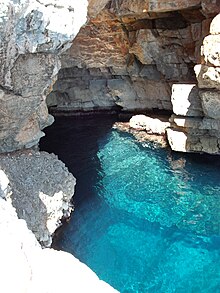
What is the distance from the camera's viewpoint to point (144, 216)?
12828 millimetres

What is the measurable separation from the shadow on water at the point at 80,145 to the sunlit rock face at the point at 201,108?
4.36 m

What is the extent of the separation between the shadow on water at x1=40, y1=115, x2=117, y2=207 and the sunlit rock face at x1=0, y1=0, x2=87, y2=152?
404 cm

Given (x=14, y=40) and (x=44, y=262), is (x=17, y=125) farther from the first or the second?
(x=44, y=262)

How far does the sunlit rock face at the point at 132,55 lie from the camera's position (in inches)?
693

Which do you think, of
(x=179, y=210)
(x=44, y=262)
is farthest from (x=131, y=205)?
(x=44, y=262)

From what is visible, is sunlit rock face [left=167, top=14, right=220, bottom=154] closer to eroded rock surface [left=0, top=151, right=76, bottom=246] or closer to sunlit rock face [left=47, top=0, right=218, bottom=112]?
sunlit rock face [left=47, top=0, right=218, bottom=112]

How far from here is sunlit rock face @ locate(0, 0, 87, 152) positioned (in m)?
8.92

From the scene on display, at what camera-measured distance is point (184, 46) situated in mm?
19031

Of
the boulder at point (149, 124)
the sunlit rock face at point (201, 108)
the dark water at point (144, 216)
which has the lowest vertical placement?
the dark water at point (144, 216)

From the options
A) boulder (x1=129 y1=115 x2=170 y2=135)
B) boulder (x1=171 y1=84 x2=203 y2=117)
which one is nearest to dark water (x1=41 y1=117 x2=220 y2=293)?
boulder (x1=129 y1=115 x2=170 y2=135)

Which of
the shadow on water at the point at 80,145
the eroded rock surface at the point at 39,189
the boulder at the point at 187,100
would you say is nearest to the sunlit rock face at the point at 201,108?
the boulder at the point at 187,100

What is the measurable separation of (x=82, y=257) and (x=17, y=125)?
16.4 ft

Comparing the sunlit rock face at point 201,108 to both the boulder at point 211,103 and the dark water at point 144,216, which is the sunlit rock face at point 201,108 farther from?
the dark water at point 144,216

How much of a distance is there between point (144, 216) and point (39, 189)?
3.96 m
